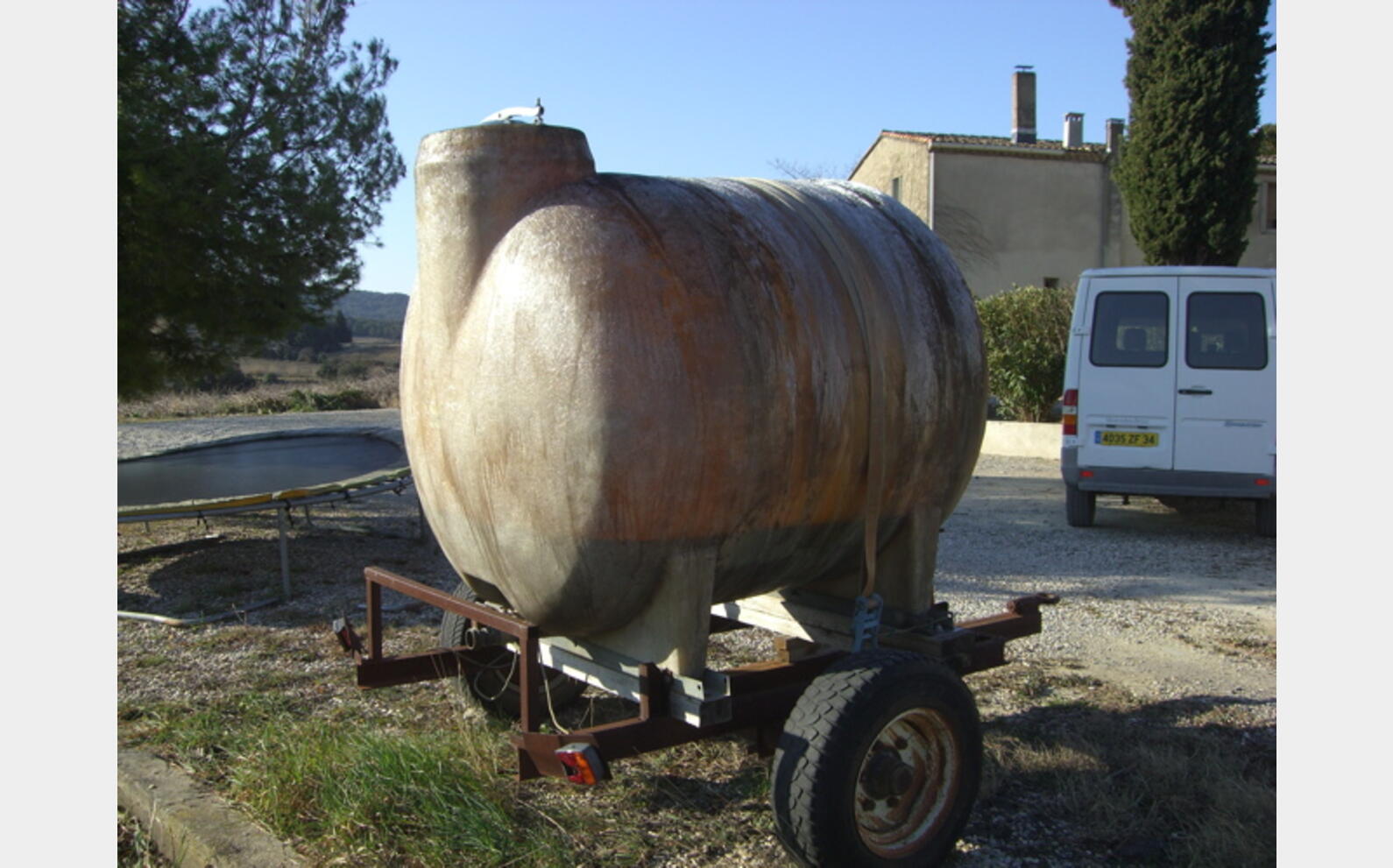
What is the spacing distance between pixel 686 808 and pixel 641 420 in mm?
1583

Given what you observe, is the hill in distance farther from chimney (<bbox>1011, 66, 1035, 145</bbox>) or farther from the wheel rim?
the wheel rim

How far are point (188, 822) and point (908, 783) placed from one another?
247 cm

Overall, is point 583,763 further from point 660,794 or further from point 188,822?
point 188,822

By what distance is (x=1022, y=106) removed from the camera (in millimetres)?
27875

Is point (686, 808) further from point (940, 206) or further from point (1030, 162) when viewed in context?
point (1030, 162)

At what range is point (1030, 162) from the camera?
26.4 meters

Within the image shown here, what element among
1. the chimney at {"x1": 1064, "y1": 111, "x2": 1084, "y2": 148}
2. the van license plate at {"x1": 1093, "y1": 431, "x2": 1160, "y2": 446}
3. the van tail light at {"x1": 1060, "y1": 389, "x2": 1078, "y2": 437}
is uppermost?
the chimney at {"x1": 1064, "y1": 111, "x2": 1084, "y2": 148}

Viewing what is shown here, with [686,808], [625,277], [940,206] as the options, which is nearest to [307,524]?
[686,808]

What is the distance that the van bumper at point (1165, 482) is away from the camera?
8.75 m

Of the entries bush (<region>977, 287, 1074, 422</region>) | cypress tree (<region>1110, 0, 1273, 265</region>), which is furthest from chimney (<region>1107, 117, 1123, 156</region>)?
bush (<region>977, 287, 1074, 422</region>)

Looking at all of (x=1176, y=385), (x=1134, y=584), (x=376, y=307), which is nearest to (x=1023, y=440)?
(x=1176, y=385)

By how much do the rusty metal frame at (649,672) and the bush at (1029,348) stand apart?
10918 millimetres

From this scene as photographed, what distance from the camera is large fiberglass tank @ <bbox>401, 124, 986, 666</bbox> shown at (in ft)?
10.6

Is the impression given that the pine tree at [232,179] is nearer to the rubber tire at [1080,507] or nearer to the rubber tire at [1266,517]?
the rubber tire at [1080,507]
